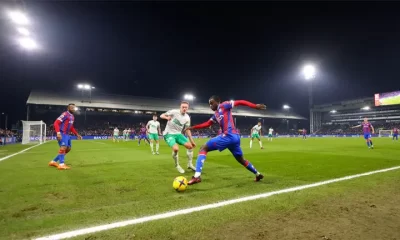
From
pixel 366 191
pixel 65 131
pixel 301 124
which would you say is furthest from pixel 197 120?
pixel 366 191

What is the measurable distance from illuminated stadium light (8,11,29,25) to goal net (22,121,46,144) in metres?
16.1

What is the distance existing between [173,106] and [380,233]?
5454 centimetres

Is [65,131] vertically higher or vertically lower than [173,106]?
lower

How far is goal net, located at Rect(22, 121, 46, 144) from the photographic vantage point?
29.7 m

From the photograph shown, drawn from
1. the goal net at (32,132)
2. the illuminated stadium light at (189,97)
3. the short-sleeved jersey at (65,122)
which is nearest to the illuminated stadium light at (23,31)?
the goal net at (32,132)

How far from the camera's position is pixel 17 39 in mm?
20609

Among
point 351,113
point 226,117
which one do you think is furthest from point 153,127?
point 351,113

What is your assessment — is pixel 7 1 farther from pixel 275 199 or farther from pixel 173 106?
pixel 173 106

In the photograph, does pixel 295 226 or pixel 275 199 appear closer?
pixel 295 226

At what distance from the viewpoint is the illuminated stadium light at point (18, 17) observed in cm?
1619

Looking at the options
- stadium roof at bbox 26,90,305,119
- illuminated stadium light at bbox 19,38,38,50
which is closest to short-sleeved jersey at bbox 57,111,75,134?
illuminated stadium light at bbox 19,38,38,50

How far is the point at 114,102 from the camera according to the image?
50875 millimetres

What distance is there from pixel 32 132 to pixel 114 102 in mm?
19403

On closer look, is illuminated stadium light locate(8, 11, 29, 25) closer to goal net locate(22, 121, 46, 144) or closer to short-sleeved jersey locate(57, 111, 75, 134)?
short-sleeved jersey locate(57, 111, 75, 134)
